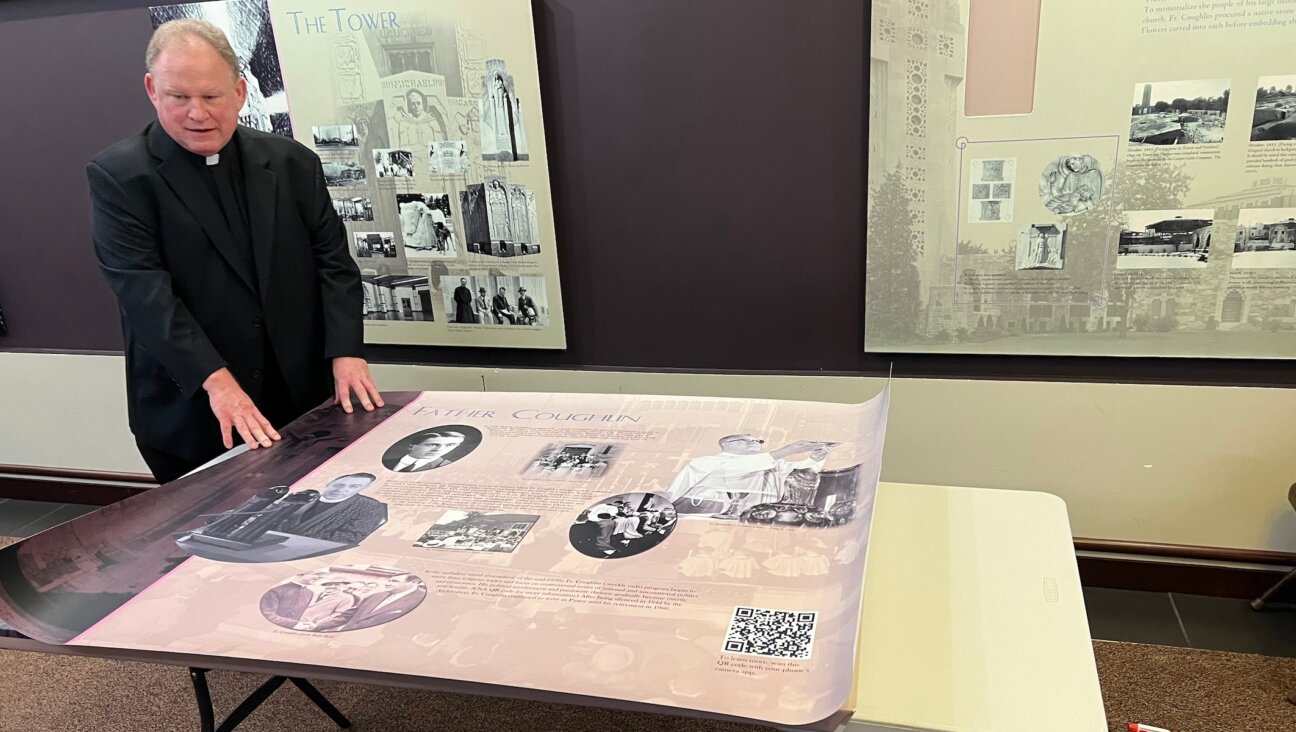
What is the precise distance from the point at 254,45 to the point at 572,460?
1.78 meters

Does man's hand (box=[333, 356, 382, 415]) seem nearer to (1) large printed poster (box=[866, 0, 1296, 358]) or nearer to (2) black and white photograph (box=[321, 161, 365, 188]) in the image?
(2) black and white photograph (box=[321, 161, 365, 188])

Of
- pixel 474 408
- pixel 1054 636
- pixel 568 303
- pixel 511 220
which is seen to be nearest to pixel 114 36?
pixel 511 220

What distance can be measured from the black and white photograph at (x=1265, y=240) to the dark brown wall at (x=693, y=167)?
10.5 inches

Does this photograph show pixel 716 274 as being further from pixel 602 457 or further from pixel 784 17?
pixel 602 457

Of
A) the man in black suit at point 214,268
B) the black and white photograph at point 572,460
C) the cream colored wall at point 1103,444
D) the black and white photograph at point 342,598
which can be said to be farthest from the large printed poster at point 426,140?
the black and white photograph at point 342,598

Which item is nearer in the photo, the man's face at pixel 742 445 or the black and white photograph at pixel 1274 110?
the man's face at pixel 742 445

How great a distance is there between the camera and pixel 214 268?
1838mm

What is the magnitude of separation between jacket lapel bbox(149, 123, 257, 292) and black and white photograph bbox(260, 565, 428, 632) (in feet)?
3.09

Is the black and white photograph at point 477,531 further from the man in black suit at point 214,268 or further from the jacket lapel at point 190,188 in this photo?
the jacket lapel at point 190,188

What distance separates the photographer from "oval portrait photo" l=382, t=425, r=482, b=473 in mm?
1568

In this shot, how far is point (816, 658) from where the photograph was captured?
963 millimetres

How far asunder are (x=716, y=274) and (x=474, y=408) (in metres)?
0.86

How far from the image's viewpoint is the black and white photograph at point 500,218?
242cm

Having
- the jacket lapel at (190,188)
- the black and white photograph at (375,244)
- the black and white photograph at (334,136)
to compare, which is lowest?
the black and white photograph at (375,244)
